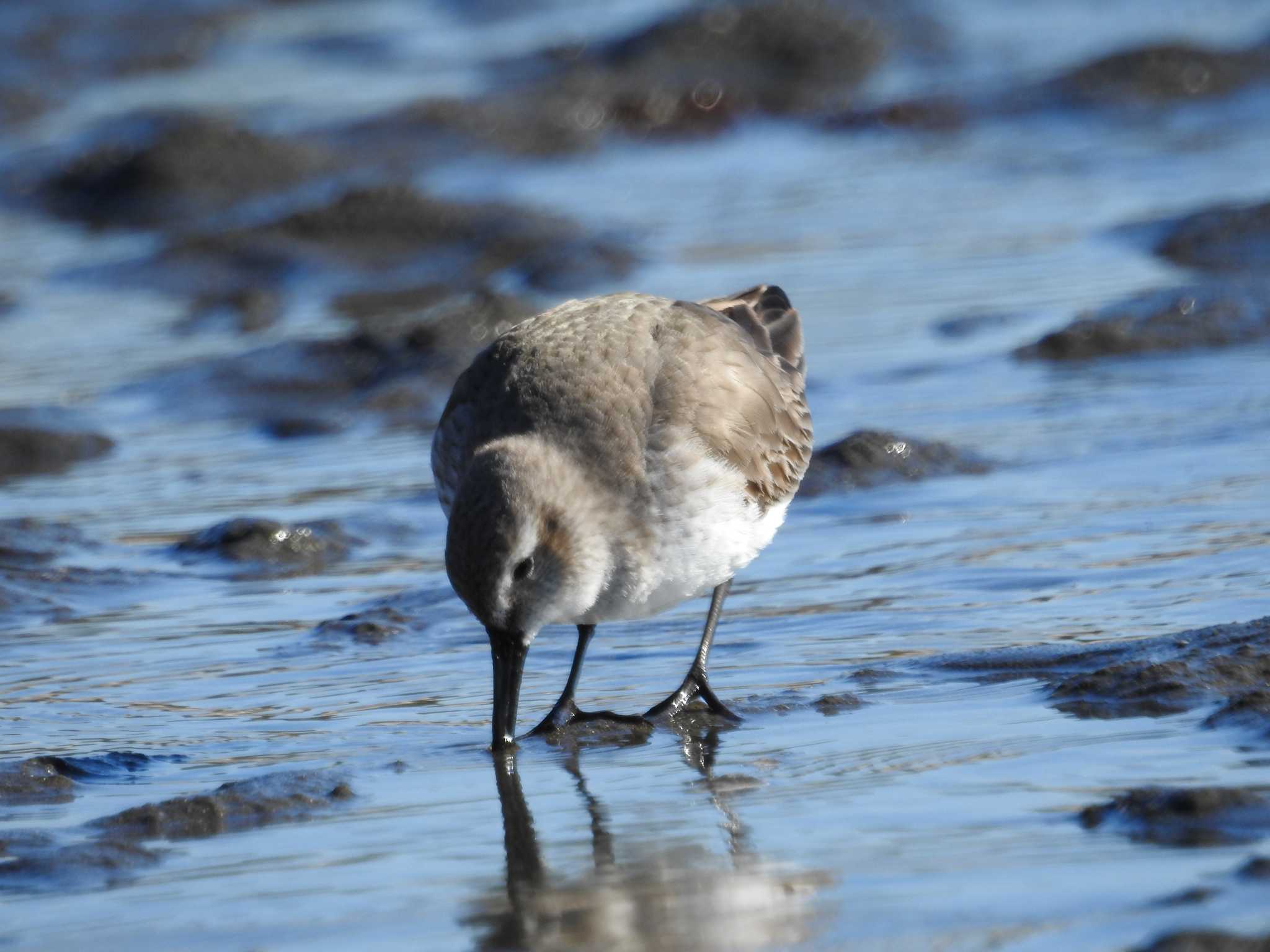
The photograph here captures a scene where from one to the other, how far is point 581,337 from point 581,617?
99cm

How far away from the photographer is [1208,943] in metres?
3.99

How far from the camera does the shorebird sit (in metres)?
5.96

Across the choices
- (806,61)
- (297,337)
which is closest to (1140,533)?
(297,337)

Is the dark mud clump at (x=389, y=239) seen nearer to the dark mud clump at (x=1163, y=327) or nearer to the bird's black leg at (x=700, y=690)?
the dark mud clump at (x=1163, y=327)

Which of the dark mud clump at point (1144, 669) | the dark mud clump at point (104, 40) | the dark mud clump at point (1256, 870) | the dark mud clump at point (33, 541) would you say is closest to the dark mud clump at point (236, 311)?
the dark mud clump at point (33, 541)

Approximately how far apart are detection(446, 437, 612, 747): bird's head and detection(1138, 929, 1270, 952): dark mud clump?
7.66 ft

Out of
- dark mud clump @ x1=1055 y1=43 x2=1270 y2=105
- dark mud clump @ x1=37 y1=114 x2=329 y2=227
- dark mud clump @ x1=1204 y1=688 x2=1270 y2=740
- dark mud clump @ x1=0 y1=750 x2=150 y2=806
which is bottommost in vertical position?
dark mud clump @ x1=0 y1=750 x2=150 y2=806

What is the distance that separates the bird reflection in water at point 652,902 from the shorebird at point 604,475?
91cm

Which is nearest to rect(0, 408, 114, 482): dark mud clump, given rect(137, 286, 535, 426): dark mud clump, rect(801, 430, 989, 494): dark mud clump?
rect(137, 286, 535, 426): dark mud clump

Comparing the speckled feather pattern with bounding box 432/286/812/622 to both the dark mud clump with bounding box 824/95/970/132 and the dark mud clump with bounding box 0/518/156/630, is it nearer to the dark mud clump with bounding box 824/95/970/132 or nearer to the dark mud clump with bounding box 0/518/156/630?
the dark mud clump with bounding box 0/518/156/630

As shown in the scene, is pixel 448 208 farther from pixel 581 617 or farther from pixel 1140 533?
pixel 581 617

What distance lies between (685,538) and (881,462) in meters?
2.89

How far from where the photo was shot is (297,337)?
41.7 ft

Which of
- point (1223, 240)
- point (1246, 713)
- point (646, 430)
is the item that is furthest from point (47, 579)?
point (1223, 240)
